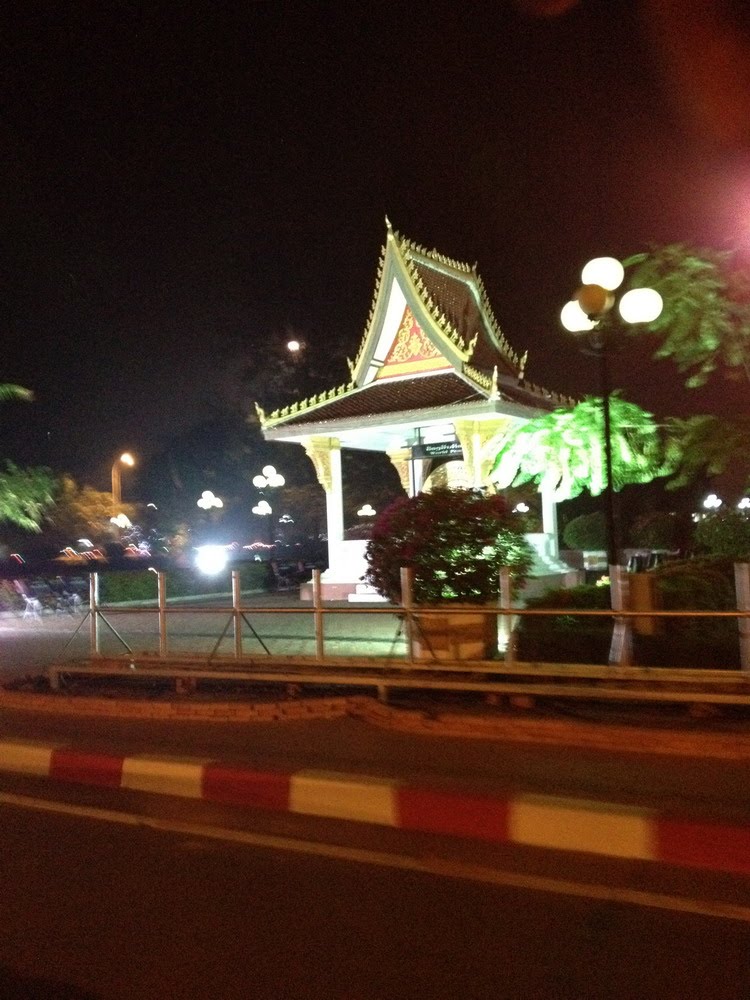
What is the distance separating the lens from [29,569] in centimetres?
3294

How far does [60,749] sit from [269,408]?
105 feet

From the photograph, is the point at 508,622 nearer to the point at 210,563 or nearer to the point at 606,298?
the point at 606,298

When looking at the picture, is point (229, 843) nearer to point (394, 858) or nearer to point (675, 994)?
point (394, 858)

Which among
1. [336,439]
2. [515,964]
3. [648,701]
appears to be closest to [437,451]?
[336,439]

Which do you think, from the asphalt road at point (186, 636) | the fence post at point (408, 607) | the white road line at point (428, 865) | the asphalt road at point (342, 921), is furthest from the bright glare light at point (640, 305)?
the white road line at point (428, 865)

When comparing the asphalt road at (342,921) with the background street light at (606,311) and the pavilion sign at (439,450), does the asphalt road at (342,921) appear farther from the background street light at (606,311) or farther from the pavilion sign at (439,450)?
the pavilion sign at (439,450)

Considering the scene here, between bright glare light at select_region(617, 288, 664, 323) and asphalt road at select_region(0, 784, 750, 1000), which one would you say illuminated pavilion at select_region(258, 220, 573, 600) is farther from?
asphalt road at select_region(0, 784, 750, 1000)

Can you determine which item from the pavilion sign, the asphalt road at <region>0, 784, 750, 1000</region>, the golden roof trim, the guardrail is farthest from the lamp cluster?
the golden roof trim

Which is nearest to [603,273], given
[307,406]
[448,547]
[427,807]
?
[448,547]

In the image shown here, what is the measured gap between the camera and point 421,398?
23.6m

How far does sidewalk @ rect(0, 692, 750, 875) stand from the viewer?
21.2 feet

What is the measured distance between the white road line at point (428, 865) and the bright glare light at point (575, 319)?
281 inches

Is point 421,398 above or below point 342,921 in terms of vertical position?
above

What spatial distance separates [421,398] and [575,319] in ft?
38.7
